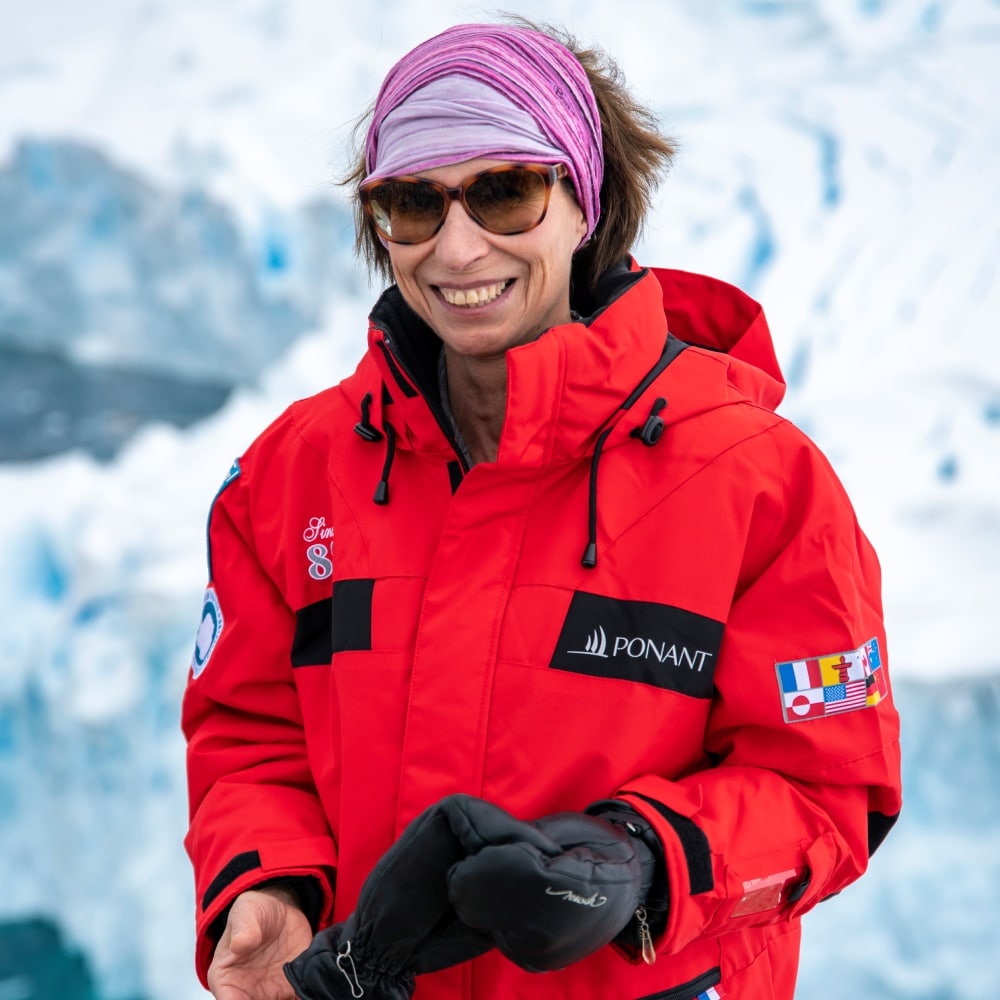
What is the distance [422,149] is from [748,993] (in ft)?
2.38

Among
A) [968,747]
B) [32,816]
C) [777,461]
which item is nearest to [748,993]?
[777,461]

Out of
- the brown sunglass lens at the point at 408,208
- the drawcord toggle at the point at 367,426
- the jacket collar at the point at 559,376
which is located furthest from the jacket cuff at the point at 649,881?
the brown sunglass lens at the point at 408,208

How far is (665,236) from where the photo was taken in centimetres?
315

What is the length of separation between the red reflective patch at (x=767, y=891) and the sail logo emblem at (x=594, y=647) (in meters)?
0.20

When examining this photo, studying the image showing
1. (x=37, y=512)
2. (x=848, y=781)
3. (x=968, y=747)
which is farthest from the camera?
(x=37, y=512)

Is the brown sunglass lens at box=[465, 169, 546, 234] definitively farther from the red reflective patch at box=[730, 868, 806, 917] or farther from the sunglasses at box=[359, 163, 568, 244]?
the red reflective patch at box=[730, 868, 806, 917]

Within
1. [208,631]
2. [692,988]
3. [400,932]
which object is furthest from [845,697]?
[208,631]

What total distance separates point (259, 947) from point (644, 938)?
332 millimetres

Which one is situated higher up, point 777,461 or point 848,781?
point 777,461

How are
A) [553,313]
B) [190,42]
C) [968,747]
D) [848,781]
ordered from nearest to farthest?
1. [848,781]
2. [553,313]
3. [968,747]
4. [190,42]

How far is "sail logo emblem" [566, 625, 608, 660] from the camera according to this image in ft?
3.17

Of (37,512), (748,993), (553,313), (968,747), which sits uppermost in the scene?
(37,512)

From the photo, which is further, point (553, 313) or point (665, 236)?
point (665, 236)

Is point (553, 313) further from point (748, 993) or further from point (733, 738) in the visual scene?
point (748, 993)
